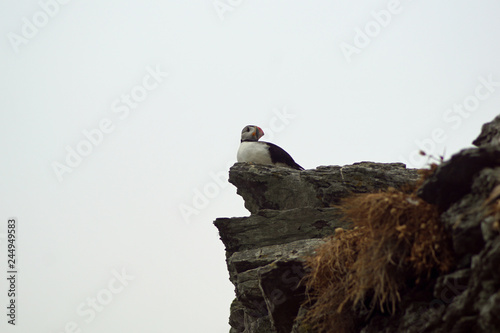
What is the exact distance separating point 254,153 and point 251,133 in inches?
52.3

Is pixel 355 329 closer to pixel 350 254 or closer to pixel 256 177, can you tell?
pixel 350 254

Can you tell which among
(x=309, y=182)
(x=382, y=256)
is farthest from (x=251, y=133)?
(x=382, y=256)

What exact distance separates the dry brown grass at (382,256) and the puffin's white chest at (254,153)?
215 inches

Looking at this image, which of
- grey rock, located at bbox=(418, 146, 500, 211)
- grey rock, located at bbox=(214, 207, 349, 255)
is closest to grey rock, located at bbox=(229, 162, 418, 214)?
grey rock, located at bbox=(214, 207, 349, 255)

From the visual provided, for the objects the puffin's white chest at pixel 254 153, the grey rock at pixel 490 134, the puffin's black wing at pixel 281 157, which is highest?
the puffin's white chest at pixel 254 153

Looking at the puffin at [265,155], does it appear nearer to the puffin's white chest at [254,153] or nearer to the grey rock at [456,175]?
the puffin's white chest at [254,153]

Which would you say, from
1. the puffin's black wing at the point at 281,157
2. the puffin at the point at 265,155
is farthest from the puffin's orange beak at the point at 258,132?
the puffin's black wing at the point at 281,157

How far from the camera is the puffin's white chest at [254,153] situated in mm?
10961

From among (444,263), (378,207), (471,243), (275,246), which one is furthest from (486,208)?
(275,246)

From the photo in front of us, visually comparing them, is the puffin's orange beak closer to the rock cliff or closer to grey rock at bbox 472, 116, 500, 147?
the rock cliff

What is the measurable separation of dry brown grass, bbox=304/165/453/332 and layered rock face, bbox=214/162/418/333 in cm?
99

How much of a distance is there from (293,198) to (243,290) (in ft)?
7.81

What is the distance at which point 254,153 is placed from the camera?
11062 millimetres

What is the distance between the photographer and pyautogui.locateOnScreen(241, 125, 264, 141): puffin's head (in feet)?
40.2
